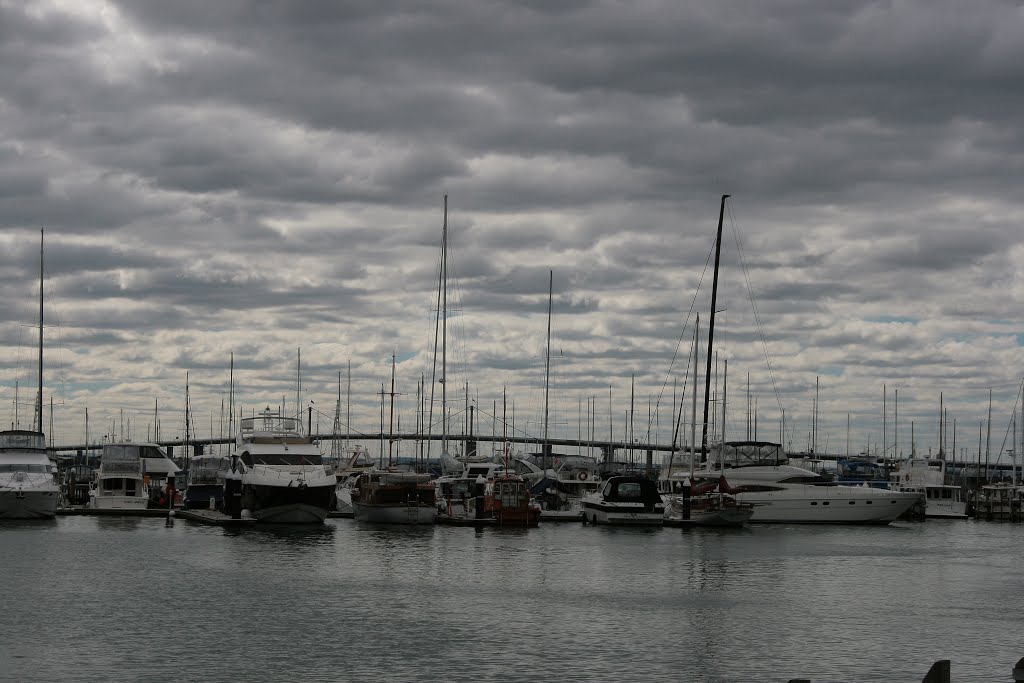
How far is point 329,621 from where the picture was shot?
37.4 meters

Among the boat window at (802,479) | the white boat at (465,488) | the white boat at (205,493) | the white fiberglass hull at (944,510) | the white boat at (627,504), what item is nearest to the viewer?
the white boat at (627,504)

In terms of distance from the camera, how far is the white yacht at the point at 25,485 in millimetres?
73188

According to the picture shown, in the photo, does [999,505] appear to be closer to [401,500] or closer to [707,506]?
[707,506]

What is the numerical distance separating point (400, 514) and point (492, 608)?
114 feet

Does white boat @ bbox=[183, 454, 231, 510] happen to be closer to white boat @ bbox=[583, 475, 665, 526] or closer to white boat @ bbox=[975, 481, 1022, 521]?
white boat @ bbox=[583, 475, 665, 526]

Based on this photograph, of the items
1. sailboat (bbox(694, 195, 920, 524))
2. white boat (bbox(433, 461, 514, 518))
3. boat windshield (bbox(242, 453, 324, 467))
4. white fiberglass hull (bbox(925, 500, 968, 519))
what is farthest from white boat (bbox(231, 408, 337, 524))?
white fiberglass hull (bbox(925, 500, 968, 519))

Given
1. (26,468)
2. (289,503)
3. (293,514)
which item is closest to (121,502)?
(26,468)

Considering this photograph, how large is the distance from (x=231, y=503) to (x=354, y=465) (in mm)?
48074

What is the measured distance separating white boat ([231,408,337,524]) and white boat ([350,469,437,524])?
3.50 m

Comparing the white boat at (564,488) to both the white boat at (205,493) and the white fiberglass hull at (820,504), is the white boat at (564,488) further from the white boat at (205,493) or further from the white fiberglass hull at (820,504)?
the white boat at (205,493)

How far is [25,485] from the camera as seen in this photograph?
7369 centimetres

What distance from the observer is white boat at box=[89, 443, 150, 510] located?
275ft

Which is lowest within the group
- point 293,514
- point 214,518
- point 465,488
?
point 214,518

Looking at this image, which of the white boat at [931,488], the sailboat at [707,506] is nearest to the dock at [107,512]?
the sailboat at [707,506]
